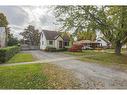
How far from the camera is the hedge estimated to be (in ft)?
21.4

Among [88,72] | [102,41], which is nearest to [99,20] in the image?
[102,41]

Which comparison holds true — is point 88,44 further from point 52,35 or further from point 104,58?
point 52,35

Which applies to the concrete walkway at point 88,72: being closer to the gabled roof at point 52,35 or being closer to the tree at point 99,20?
the gabled roof at point 52,35

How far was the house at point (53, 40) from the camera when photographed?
649 cm

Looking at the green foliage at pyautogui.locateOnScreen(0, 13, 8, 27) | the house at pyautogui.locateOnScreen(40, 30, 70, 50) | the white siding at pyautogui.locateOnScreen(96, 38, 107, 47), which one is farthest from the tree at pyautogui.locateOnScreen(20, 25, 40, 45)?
the white siding at pyautogui.locateOnScreen(96, 38, 107, 47)

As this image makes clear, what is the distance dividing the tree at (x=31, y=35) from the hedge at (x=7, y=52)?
309 mm

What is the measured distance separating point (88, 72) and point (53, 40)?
39.4 inches

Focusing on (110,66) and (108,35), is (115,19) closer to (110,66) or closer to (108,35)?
(108,35)

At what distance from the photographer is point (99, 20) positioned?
6875 millimetres

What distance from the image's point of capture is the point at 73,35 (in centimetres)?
659

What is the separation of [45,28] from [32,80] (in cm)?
115

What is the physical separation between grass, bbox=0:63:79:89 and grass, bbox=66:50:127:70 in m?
0.56

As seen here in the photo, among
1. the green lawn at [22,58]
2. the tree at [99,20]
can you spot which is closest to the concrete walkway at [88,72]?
the green lawn at [22,58]
